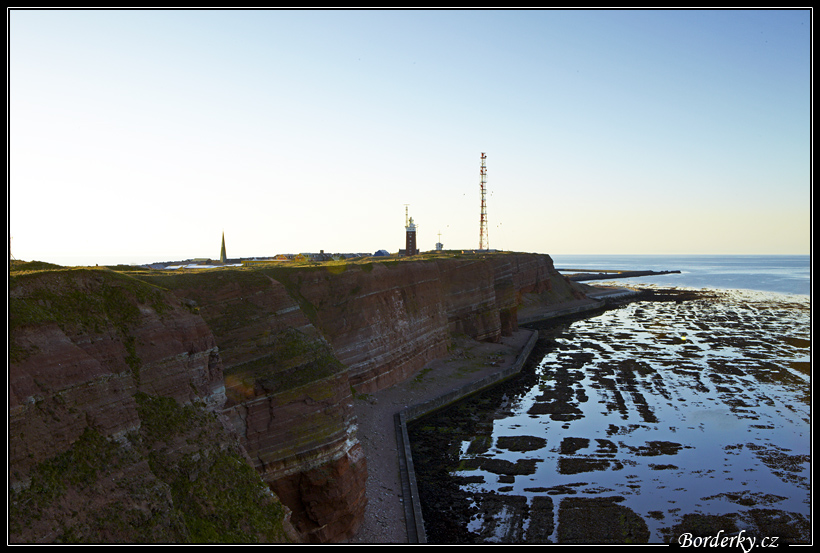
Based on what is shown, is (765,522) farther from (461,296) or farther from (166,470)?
(461,296)

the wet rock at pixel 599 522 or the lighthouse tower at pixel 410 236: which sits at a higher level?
the lighthouse tower at pixel 410 236

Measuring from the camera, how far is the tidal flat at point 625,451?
87.4 feet

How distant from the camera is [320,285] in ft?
134

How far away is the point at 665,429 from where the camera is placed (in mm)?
39656

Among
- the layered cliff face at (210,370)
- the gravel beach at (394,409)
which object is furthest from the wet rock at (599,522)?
the layered cliff face at (210,370)

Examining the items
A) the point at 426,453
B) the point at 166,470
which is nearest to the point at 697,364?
the point at 426,453

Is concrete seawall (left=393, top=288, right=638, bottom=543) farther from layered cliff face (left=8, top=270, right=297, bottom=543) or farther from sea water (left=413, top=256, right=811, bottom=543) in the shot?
layered cliff face (left=8, top=270, right=297, bottom=543)

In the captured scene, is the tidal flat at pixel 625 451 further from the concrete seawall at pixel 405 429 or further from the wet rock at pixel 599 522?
the concrete seawall at pixel 405 429

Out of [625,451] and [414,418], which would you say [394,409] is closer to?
[414,418]

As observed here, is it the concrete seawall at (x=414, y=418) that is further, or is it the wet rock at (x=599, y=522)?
the concrete seawall at (x=414, y=418)

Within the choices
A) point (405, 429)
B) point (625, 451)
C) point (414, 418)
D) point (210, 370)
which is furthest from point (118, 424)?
point (625, 451)

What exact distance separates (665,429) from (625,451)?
6.35m

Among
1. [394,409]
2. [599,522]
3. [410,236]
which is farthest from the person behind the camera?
[410,236]

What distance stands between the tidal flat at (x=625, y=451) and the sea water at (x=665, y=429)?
0.42 ft
